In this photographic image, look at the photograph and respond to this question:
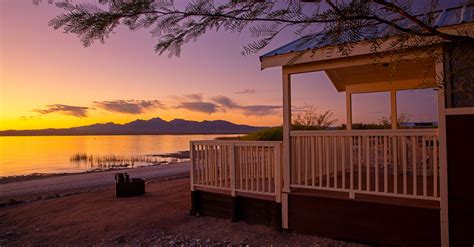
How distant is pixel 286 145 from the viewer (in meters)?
5.94

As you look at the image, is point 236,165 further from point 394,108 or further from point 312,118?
point 312,118

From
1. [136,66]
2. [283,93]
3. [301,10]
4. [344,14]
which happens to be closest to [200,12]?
[301,10]

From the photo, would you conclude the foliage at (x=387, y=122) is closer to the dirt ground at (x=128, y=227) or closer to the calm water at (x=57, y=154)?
the dirt ground at (x=128, y=227)

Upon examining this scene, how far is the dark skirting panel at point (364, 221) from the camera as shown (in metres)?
4.76

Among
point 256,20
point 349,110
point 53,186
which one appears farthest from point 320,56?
point 53,186

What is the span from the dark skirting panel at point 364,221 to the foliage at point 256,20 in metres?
3.16

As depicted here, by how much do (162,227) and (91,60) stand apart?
11262mm

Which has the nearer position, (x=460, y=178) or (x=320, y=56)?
(x=460, y=178)

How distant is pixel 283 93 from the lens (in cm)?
588

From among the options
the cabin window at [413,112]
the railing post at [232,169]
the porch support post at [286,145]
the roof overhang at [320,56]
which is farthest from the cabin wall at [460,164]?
the cabin window at [413,112]

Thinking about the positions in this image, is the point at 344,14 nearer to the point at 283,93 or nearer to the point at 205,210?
the point at 283,93

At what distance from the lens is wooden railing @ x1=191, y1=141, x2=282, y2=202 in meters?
6.23

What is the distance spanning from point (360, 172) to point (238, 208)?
2450mm

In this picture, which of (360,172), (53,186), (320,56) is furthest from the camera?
(53,186)
